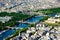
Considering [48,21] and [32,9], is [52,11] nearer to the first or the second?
[32,9]

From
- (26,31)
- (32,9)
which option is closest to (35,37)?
(26,31)

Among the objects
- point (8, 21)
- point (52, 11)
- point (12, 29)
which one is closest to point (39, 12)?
point (52, 11)

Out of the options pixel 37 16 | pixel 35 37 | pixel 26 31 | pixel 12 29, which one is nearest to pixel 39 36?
pixel 35 37

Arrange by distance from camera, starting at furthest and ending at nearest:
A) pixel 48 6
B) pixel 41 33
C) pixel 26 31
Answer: pixel 48 6
pixel 26 31
pixel 41 33

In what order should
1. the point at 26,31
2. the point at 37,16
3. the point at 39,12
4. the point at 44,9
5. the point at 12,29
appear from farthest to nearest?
1. the point at 44,9
2. the point at 39,12
3. the point at 37,16
4. the point at 12,29
5. the point at 26,31

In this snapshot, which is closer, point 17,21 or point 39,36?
point 39,36

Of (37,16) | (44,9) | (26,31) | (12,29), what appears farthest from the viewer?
(44,9)

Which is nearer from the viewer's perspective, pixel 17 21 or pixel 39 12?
pixel 17 21

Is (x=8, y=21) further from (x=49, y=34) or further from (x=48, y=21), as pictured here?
(x=49, y=34)

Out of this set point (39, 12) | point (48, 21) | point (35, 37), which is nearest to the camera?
point (35, 37)
